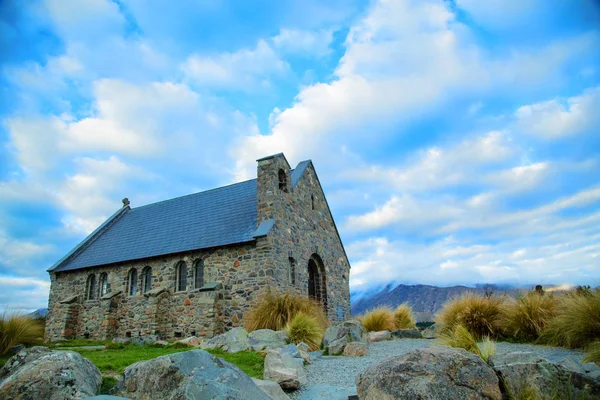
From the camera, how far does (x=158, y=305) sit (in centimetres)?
1925

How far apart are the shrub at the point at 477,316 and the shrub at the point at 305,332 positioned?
12.7 feet

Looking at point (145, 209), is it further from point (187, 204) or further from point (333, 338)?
point (333, 338)

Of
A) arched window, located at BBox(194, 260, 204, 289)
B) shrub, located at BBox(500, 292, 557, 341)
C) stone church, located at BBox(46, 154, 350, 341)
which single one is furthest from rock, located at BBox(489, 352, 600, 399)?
arched window, located at BBox(194, 260, 204, 289)

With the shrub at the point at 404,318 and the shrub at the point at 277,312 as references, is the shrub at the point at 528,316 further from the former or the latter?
the shrub at the point at 404,318

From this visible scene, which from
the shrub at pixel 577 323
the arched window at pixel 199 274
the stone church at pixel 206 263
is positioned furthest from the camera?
the arched window at pixel 199 274

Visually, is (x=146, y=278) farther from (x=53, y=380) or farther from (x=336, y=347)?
(x=53, y=380)

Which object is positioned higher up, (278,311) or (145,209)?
(145,209)

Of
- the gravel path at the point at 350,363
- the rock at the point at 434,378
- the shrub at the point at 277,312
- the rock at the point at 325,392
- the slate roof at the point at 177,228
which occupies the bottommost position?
the rock at the point at 325,392

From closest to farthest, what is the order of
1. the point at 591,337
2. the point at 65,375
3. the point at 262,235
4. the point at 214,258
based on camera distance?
the point at 65,375
the point at 591,337
the point at 262,235
the point at 214,258

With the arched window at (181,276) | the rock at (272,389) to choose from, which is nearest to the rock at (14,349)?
the rock at (272,389)

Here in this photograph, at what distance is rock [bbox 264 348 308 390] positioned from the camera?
7.25 metres

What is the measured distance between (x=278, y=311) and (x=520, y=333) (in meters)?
7.70

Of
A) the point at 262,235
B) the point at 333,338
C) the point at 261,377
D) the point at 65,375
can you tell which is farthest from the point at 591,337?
the point at 262,235

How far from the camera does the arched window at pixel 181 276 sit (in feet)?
65.8
